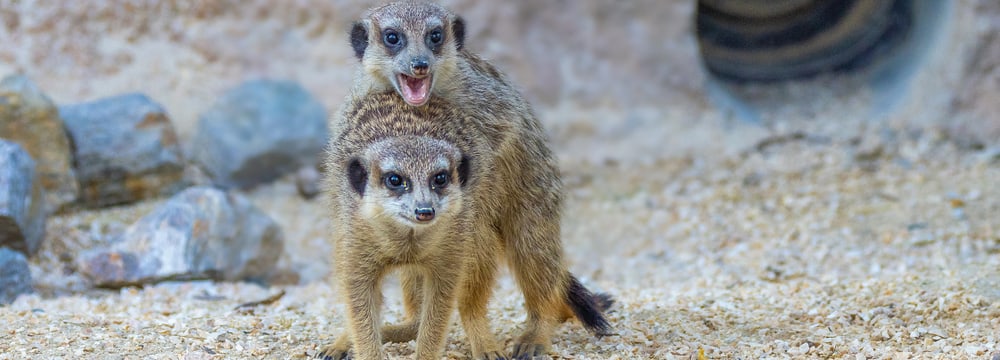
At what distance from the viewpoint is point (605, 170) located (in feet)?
22.7

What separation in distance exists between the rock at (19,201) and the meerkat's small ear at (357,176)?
212cm

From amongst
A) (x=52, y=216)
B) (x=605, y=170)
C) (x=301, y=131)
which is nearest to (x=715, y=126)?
(x=605, y=170)

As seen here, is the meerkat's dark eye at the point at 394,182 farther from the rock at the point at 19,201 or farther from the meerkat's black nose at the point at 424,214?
the rock at the point at 19,201

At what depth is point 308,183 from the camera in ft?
21.2

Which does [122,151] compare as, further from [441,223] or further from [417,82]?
[441,223]

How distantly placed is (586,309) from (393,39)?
1.22m

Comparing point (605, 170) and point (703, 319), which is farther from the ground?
point (605, 170)

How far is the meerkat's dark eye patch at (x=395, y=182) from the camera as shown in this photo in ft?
10.5

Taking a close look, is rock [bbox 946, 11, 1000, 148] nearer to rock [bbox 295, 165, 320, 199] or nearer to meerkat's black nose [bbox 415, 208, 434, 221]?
rock [bbox 295, 165, 320, 199]

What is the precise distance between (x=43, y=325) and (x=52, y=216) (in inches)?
75.5

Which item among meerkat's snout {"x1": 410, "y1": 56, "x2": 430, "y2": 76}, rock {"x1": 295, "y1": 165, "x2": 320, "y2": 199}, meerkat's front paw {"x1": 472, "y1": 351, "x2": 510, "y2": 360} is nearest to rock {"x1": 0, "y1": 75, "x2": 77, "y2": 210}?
rock {"x1": 295, "y1": 165, "x2": 320, "y2": 199}

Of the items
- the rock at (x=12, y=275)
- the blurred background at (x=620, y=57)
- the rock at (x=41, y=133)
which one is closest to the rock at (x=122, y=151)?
the rock at (x=41, y=133)

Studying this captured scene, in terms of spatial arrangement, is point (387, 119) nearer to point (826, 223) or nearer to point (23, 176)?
point (23, 176)

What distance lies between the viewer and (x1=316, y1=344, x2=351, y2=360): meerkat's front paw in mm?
3635
